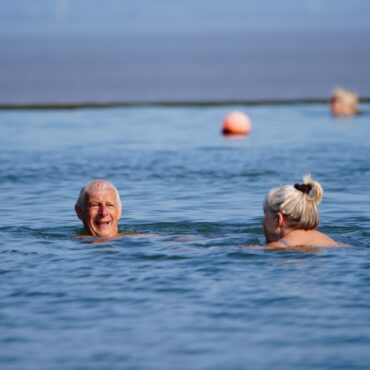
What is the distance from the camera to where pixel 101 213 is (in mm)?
12094

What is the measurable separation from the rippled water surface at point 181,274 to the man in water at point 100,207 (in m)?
0.19

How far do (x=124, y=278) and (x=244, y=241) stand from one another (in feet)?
6.46

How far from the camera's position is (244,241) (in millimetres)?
12398

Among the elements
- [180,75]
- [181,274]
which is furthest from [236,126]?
[180,75]

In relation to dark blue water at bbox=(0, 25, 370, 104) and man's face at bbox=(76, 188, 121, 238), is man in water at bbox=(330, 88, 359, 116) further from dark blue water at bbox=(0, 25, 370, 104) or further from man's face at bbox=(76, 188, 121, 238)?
man's face at bbox=(76, 188, 121, 238)

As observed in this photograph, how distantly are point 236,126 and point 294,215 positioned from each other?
559 inches

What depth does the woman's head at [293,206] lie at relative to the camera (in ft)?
35.8

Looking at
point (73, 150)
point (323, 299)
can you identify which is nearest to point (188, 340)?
point (323, 299)

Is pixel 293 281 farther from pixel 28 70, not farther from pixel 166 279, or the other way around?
pixel 28 70

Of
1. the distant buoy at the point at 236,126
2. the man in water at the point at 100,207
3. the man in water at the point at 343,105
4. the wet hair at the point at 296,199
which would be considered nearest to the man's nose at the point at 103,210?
the man in water at the point at 100,207

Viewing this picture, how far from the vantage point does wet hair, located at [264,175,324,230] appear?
35.8 feet

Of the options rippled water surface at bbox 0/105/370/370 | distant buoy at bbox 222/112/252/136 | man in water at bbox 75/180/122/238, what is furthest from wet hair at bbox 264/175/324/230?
distant buoy at bbox 222/112/252/136

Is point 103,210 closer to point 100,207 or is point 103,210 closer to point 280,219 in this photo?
point 100,207

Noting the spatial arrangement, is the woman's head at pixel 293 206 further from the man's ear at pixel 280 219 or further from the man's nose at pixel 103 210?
the man's nose at pixel 103 210
